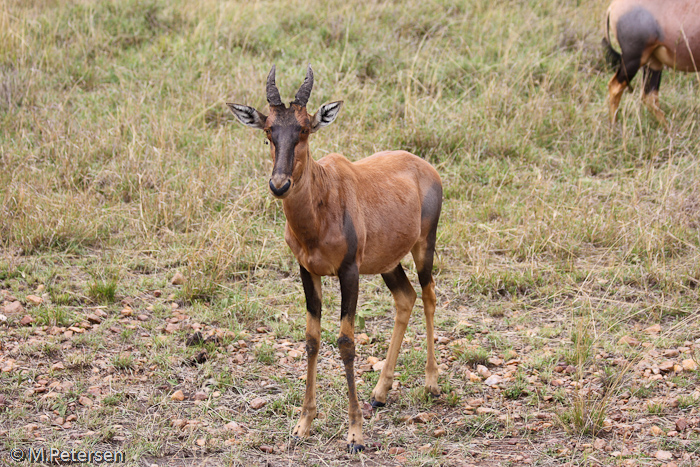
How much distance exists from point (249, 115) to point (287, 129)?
0.36 meters

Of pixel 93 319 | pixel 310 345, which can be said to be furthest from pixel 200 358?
pixel 310 345

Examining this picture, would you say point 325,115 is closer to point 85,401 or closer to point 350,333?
point 350,333

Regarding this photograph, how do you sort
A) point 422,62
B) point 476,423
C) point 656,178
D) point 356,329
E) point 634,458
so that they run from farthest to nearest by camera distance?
1. point 422,62
2. point 656,178
3. point 356,329
4. point 476,423
5. point 634,458

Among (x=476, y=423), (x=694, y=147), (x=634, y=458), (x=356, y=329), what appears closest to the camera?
(x=634, y=458)

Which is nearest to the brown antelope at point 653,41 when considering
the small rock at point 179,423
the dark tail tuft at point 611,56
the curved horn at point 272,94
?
the dark tail tuft at point 611,56

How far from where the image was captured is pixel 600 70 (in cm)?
1092

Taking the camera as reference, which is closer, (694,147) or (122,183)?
(122,183)

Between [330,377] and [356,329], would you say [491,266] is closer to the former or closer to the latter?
[356,329]

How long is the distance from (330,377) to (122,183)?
12.3 feet

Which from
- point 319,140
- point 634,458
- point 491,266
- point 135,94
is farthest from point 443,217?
point 135,94

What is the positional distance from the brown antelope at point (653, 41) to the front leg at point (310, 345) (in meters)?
6.14

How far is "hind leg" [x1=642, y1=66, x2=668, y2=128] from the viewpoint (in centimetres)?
952

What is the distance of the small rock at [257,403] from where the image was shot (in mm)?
5076

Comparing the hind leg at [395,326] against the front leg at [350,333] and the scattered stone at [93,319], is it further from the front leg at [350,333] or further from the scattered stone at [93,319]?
the scattered stone at [93,319]
